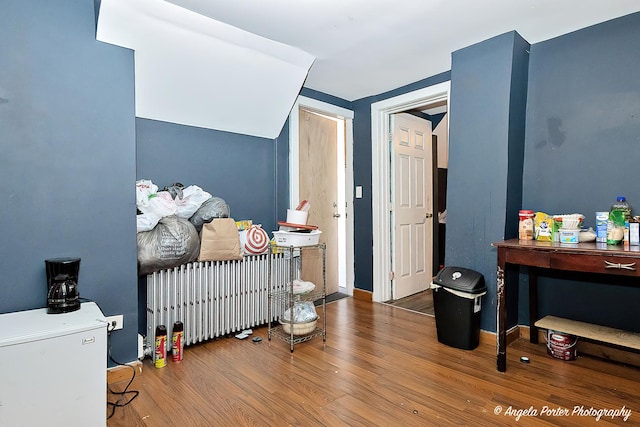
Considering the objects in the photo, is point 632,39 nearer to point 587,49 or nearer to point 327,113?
point 587,49

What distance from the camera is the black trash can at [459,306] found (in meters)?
2.42

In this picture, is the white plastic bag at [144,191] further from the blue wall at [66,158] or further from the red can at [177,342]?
the red can at [177,342]

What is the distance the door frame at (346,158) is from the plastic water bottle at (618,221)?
2299mm

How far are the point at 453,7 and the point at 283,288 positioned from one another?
235 centimetres

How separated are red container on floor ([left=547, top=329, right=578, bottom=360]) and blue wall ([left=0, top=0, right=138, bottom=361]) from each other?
2.70 m

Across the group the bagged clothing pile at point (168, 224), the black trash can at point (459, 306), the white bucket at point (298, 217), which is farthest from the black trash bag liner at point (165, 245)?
the black trash can at point (459, 306)

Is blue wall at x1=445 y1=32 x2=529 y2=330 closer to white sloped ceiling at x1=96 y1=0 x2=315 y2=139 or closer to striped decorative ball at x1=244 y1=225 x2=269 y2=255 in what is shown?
white sloped ceiling at x1=96 y1=0 x2=315 y2=139

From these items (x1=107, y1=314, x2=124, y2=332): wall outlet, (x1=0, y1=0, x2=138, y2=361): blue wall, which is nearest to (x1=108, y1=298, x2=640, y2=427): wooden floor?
(x1=107, y1=314, x2=124, y2=332): wall outlet

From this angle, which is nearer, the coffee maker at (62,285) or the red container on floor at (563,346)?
the coffee maker at (62,285)

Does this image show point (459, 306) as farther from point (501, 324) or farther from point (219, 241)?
point (219, 241)

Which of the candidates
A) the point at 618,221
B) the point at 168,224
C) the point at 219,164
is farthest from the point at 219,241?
the point at 618,221

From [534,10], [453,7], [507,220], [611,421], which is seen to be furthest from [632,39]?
[611,421]

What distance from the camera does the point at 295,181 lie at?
3.34m

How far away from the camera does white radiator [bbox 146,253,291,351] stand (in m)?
2.29
